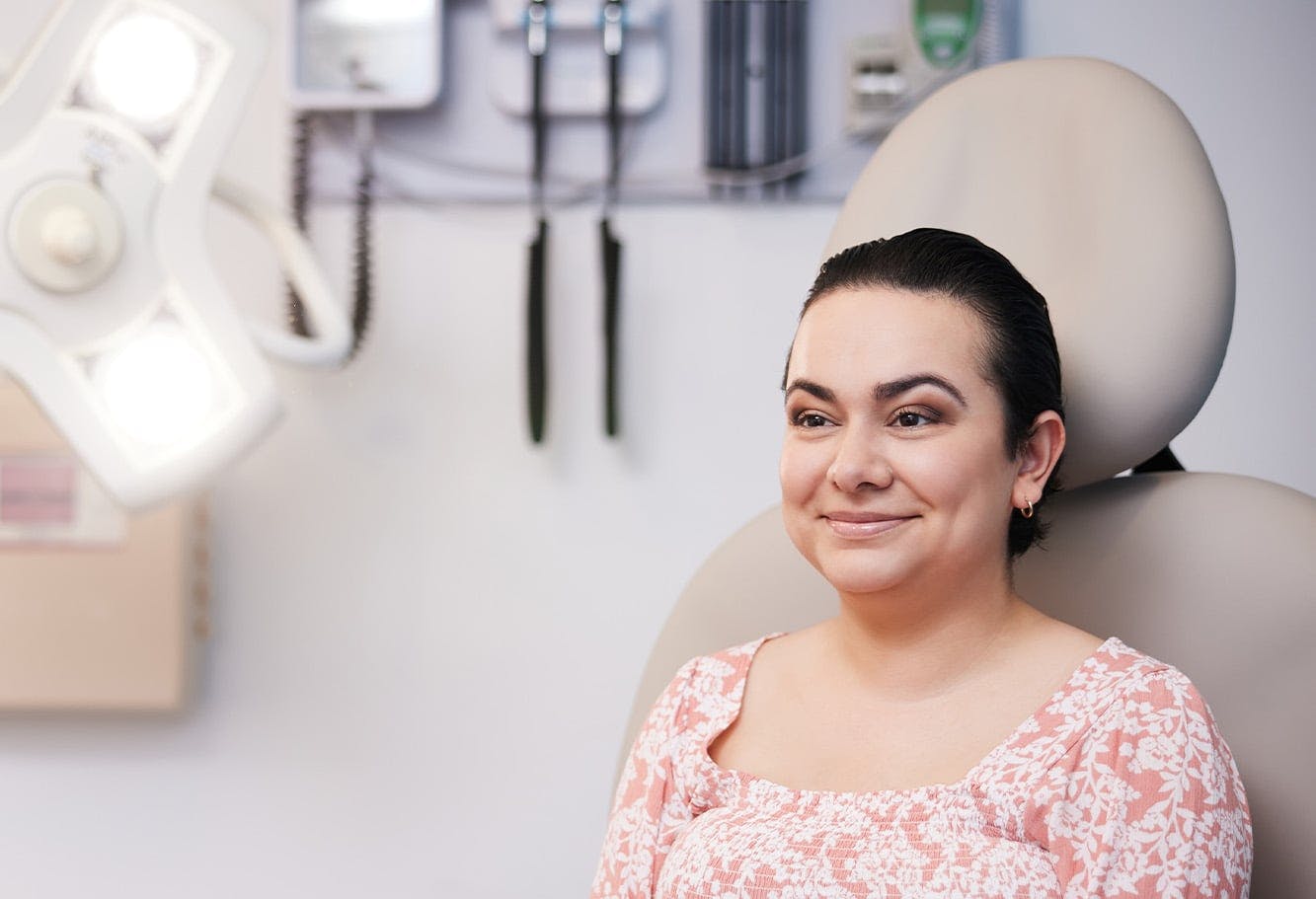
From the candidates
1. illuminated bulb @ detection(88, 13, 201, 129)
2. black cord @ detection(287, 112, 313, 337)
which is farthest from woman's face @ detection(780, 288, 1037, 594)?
black cord @ detection(287, 112, 313, 337)

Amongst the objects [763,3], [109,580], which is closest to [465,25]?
[763,3]

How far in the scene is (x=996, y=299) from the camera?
3.22 feet

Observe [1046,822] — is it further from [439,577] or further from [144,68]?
[144,68]

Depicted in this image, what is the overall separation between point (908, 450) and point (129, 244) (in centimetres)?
88

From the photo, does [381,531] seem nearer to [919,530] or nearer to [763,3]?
[763,3]

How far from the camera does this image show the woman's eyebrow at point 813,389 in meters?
1.00

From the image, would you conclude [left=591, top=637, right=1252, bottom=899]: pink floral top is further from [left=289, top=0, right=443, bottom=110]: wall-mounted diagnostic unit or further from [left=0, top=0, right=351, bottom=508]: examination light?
[left=289, top=0, right=443, bottom=110]: wall-mounted diagnostic unit

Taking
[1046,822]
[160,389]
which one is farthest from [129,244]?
[1046,822]

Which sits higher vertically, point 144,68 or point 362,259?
point 144,68

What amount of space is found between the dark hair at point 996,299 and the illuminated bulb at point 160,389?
71 cm

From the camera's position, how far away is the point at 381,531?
68.6 inches

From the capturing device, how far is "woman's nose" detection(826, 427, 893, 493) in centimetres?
96

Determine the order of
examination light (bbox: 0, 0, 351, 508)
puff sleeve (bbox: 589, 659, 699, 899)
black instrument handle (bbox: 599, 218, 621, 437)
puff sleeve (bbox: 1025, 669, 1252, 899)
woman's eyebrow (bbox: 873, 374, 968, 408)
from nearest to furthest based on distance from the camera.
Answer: puff sleeve (bbox: 1025, 669, 1252, 899)
woman's eyebrow (bbox: 873, 374, 968, 408)
puff sleeve (bbox: 589, 659, 699, 899)
examination light (bbox: 0, 0, 351, 508)
black instrument handle (bbox: 599, 218, 621, 437)

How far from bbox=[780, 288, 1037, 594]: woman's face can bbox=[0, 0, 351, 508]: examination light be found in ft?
2.19
